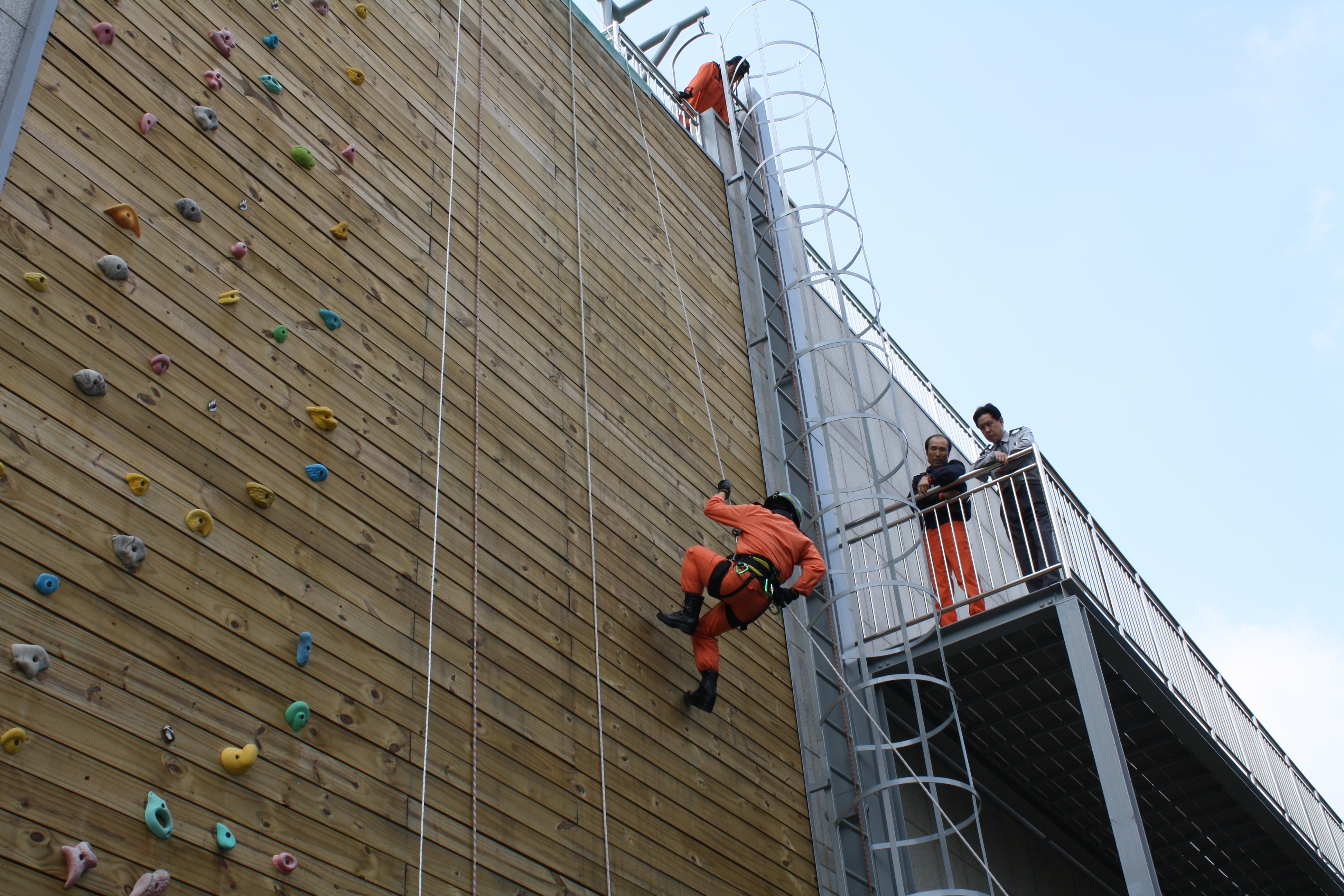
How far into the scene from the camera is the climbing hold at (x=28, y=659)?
12.3 feet

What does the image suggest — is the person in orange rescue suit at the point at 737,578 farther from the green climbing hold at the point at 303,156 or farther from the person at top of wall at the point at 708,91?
the person at top of wall at the point at 708,91

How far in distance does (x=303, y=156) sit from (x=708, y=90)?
6217 mm

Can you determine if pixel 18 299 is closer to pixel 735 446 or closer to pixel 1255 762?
pixel 735 446

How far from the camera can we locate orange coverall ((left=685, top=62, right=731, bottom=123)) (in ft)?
37.0

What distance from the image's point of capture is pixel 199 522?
4.46 m

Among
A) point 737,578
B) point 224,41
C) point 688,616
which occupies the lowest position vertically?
point 688,616

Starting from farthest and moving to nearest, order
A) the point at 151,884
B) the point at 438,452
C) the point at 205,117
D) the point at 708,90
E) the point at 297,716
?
the point at 708,90
the point at 438,452
the point at 205,117
the point at 297,716
the point at 151,884

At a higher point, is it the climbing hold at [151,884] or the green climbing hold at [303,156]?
the green climbing hold at [303,156]

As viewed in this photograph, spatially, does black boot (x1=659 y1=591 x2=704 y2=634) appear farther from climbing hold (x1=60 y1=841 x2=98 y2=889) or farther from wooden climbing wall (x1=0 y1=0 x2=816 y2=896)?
climbing hold (x1=60 y1=841 x2=98 y2=889)

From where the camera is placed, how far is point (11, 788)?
11.8 feet

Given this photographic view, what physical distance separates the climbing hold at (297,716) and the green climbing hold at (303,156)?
2628 millimetres

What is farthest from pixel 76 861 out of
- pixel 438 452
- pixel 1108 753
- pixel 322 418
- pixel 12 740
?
pixel 1108 753

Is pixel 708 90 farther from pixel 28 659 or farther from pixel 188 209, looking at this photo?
pixel 28 659

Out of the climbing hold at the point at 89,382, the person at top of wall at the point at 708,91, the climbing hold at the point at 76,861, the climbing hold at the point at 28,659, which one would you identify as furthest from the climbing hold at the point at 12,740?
the person at top of wall at the point at 708,91
